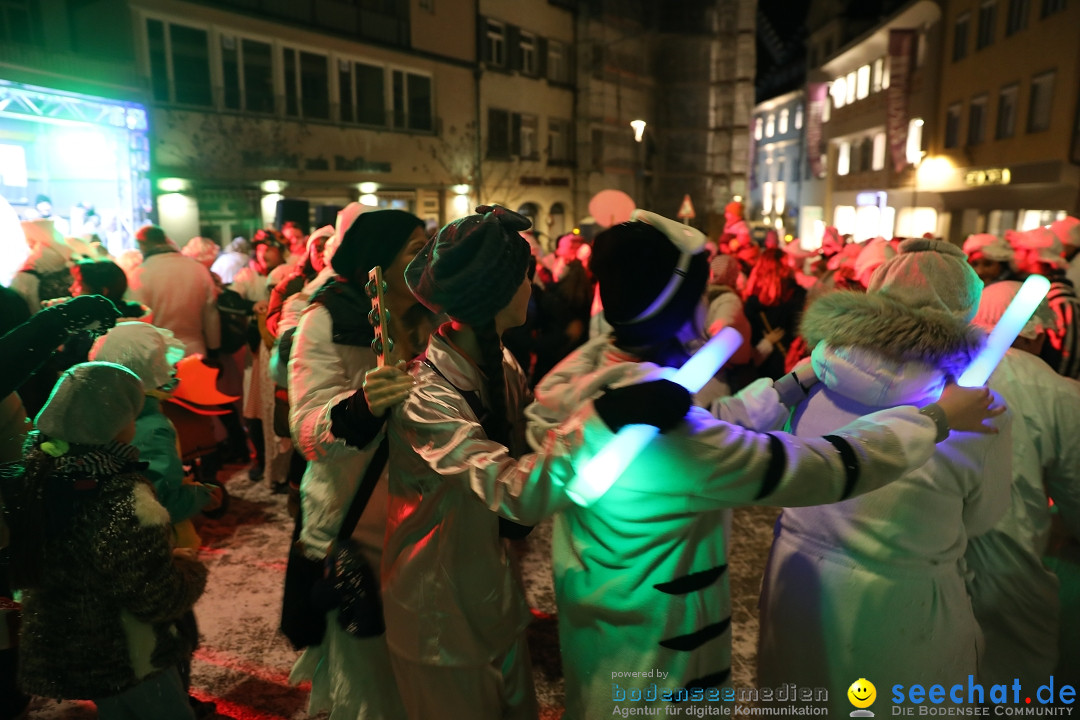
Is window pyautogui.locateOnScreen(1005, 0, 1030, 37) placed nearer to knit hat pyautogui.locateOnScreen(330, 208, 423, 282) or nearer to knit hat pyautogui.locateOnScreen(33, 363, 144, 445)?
knit hat pyautogui.locateOnScreen(330, 208, 423, 282)

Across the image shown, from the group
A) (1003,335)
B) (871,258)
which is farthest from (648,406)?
(871,258)

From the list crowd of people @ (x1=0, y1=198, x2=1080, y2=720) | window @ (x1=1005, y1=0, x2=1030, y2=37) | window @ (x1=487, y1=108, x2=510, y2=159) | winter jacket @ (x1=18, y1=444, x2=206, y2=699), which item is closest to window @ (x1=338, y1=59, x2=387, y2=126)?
window @ (x1=487, y1=108, x2=510, y2=159)

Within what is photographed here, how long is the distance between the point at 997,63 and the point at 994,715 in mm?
22339

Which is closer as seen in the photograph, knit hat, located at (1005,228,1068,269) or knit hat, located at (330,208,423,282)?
knit hat, located at (330,208,423,282)

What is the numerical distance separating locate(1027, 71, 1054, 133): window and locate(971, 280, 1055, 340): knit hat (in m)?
18.3

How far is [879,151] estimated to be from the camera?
94.0 feet

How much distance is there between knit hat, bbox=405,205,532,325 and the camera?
179 cm

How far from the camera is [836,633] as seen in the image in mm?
1991

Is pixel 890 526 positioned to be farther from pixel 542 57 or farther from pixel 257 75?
pixel 542 57

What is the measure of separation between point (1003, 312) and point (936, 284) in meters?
1.23

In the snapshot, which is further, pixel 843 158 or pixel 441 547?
pixel 843 158

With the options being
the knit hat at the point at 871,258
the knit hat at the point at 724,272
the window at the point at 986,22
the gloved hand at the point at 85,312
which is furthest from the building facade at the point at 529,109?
the gloved hand at the point at 85,312

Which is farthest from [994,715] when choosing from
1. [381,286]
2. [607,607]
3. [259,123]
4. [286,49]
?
[286,49]

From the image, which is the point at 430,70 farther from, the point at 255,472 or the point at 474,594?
the point at 474,594
